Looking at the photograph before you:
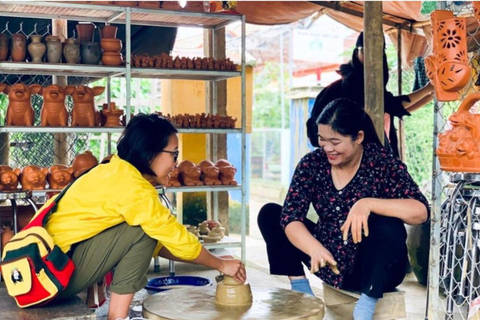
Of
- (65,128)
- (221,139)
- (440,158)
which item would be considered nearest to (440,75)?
(440,158)

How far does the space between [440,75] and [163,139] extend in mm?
1316

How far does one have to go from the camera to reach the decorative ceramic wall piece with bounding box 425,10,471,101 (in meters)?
3.15

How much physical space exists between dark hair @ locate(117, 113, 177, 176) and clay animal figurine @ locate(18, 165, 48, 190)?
2259 millimetres

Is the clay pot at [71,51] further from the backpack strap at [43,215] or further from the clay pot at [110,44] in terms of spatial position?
the backpack strap at [43,215]

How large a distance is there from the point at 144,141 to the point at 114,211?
0.33 m

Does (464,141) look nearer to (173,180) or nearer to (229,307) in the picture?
(229,307)

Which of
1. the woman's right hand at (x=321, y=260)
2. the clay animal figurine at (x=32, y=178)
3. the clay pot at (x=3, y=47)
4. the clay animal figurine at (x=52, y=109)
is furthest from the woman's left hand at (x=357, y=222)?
the clay pot at (x=3, y=47)

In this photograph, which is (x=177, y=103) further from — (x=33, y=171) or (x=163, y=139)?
(x=163, y=139)

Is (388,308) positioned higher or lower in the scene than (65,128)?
lower

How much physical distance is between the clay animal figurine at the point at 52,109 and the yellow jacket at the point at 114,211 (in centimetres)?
243

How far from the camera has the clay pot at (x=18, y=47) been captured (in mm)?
5199

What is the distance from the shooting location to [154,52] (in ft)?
22.5

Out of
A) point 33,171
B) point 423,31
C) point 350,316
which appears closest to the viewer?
point 350,316

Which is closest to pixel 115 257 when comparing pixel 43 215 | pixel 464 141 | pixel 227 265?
pixel 43 215
